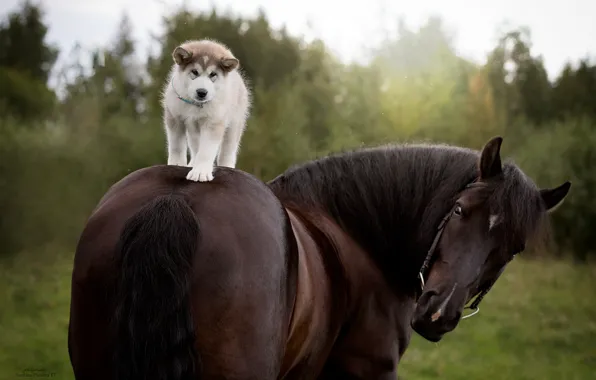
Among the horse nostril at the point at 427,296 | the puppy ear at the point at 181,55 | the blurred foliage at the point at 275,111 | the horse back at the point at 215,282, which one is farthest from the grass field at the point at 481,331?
the horse back at the point at 215,282

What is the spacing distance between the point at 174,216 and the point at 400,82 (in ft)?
59.9

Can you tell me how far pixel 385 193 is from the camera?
3.70 meters

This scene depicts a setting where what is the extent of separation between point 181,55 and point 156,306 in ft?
4.41

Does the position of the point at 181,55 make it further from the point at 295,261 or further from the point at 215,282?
the point at 215,282

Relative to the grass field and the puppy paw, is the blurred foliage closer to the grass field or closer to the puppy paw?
the grass field

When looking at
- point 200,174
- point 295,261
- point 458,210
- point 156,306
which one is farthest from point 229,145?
point 156,306

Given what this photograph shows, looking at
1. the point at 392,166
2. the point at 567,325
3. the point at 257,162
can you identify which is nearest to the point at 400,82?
the point at 257,162

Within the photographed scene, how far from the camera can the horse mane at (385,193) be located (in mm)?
3590

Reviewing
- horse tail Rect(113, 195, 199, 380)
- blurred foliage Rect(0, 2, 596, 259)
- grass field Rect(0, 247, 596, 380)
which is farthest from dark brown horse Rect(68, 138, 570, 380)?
blurred foliage Rect(0, 2, 596, 259)

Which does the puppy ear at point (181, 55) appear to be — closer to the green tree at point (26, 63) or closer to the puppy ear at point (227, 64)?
the puppy ear at point (227, 64)

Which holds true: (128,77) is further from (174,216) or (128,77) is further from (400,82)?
(174,216)

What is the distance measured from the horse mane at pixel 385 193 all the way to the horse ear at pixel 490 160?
28cm

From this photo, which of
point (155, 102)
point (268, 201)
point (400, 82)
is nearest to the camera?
point (268, 201)

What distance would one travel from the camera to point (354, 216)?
3646mm
